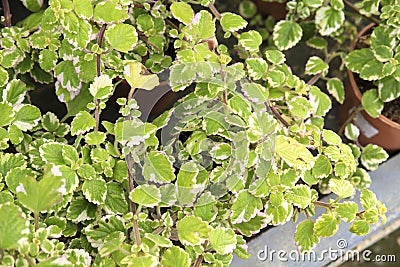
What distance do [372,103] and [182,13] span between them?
473mm

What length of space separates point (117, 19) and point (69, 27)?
0.08 m

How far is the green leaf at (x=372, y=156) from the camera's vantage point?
116 centimetres

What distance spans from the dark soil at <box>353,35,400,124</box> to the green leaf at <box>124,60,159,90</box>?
0.58m

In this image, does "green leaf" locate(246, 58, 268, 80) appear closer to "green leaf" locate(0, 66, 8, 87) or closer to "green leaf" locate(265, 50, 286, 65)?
"green leaf" locate(265, 50, 286, 65)

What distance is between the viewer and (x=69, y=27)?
2.91ft

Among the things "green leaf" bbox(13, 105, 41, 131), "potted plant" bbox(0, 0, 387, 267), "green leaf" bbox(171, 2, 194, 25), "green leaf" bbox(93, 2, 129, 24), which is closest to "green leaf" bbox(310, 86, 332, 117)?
"potted plant" bbox(0, 0, 387, 267)

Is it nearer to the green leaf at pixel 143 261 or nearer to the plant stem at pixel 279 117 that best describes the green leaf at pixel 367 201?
the plant stem at pixel 279 117

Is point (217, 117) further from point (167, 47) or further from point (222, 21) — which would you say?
point (167, 47)

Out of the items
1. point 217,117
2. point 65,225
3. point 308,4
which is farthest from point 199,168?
point 308,4

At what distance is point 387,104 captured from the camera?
1259 millimetres

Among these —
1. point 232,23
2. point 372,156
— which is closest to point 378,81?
point 372,156

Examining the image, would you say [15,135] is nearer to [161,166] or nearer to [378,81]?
[161,166]

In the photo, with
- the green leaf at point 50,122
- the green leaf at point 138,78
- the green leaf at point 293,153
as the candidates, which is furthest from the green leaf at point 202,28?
the green leaf at point 50,122

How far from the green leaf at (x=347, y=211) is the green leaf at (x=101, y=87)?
1.39 ft
